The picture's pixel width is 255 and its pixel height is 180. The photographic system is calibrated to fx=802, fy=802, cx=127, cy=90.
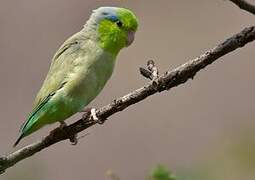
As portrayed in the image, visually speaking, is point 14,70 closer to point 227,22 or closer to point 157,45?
point 157,45

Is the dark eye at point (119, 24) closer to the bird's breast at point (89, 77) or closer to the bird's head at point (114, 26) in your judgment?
the bird's head at point (114, 26)

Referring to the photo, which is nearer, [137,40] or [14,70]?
[14,70]

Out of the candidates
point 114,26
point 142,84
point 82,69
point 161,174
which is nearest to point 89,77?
point 82,69

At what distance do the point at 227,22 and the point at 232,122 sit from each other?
5.52 feet

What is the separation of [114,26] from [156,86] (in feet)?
3.70

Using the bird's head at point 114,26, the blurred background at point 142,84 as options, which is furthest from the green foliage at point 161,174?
the blurred background at point 142,84

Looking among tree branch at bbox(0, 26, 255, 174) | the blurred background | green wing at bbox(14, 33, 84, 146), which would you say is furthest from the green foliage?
the blurred background

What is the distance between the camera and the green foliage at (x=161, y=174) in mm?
2000

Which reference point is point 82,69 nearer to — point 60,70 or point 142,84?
point 60,70

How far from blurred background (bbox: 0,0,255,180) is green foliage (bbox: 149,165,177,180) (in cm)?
388

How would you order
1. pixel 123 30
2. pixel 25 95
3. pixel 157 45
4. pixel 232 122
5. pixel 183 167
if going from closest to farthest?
pixel 183 167
pixel 123 30
pixel 232 122
pixel 25 95
pixel 157 45

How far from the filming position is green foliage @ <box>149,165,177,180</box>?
6.56 ft

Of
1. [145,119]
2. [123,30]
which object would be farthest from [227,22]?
Result: [123,30]

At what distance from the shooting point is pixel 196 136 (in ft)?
22.8
